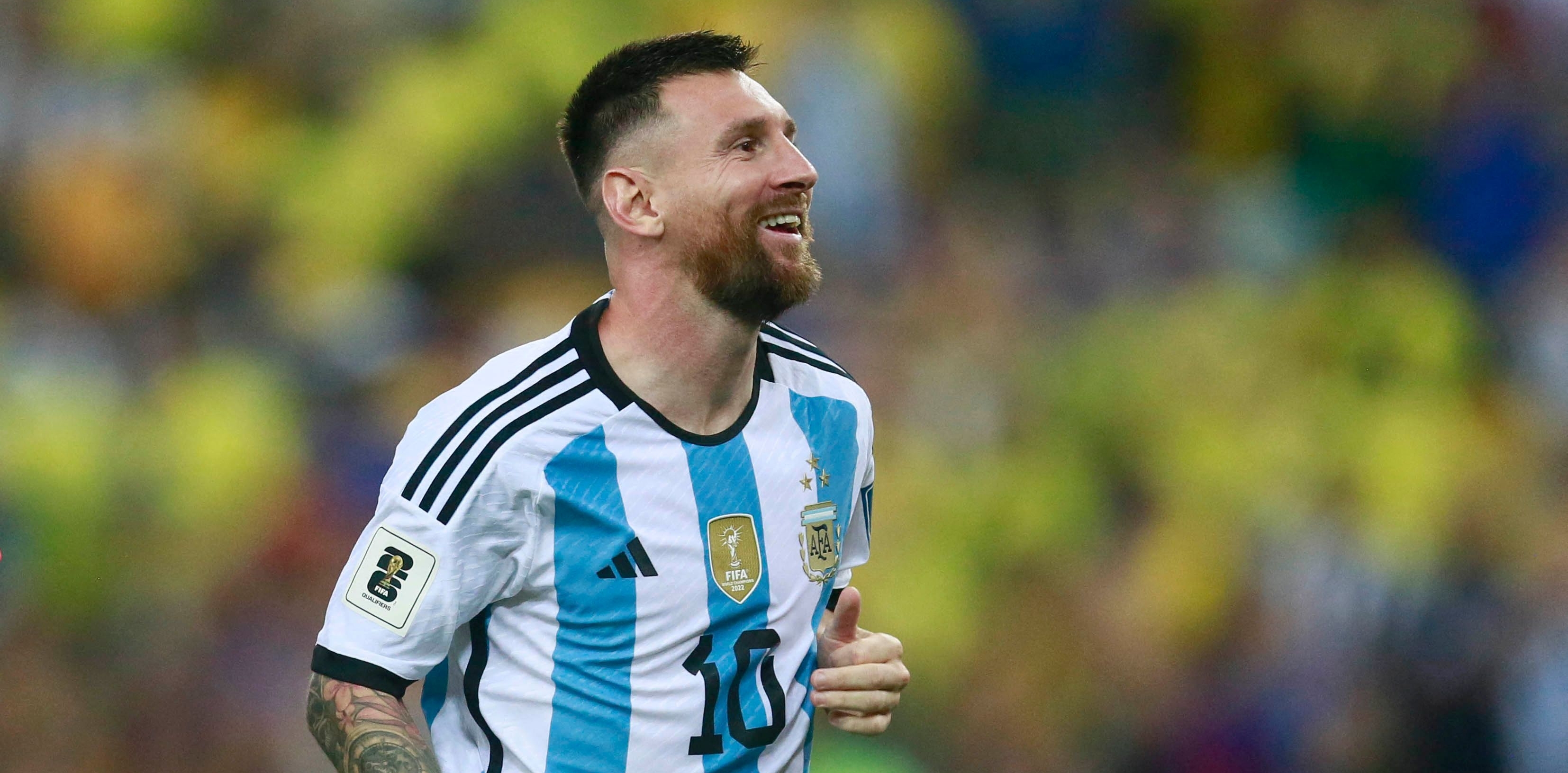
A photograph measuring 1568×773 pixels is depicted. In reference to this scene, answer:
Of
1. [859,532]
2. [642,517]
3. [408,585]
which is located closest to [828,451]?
[859,532]

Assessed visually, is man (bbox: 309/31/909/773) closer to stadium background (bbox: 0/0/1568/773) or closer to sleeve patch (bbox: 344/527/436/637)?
sleeve patch (bbox: 344/527/436/637)

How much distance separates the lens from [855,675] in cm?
214

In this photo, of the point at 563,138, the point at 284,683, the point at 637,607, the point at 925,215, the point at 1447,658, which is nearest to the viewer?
the point at 637,607

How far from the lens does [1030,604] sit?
461 centimetres

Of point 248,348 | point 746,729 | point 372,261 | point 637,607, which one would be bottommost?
point 746,729

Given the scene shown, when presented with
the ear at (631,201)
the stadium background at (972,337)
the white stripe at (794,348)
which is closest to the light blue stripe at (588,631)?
the ear at (631,201)

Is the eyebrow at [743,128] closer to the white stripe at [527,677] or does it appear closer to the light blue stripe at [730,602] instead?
the light blue stripe at [730,602]

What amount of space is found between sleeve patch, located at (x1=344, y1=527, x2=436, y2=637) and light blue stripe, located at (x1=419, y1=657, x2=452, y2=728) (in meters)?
0.18

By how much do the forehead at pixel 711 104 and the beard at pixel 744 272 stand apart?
14 centimetres

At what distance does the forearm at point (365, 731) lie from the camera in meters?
1.85

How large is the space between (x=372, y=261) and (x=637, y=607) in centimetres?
299

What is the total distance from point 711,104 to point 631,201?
19 centimetres

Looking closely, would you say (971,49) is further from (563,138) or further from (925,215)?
(563,138)

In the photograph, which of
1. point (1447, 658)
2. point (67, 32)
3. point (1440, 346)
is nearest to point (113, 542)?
point (67, 32)
